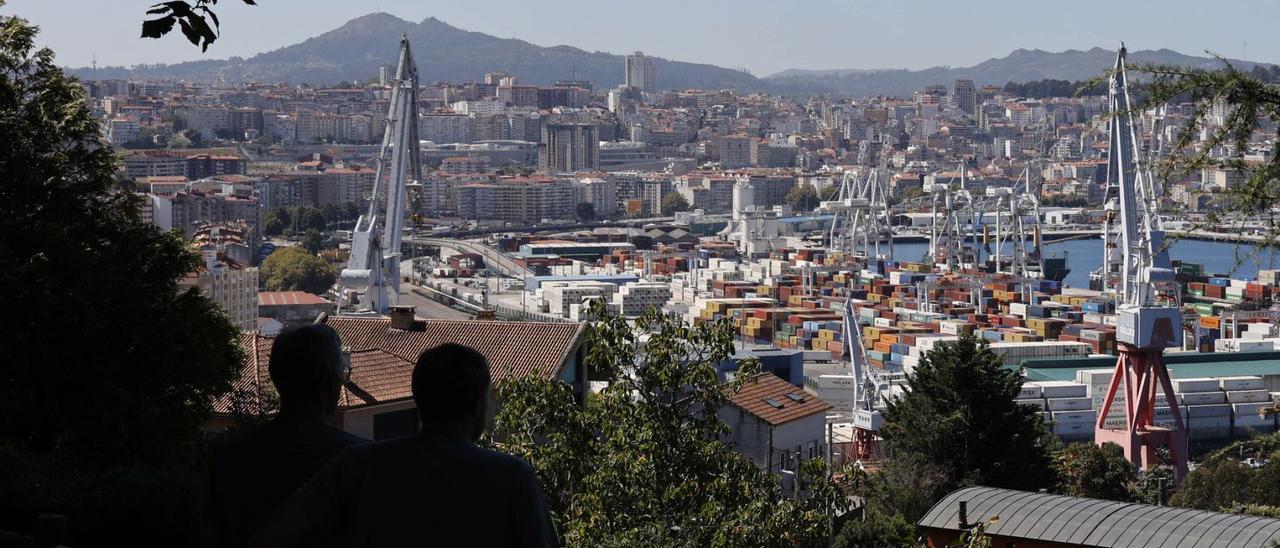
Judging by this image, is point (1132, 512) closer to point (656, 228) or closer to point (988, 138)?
point (656, 228)

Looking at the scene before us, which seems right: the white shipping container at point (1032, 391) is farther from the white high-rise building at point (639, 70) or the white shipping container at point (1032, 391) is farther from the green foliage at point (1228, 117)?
the white high-rise building at point (639, 70)

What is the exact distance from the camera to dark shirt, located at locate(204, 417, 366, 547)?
1.20m

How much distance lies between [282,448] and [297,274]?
114ft

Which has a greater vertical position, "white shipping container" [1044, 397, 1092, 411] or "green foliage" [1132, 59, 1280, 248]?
"green foliage" [1132, 59, 1280, 248]

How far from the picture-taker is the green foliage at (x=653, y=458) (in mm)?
3047

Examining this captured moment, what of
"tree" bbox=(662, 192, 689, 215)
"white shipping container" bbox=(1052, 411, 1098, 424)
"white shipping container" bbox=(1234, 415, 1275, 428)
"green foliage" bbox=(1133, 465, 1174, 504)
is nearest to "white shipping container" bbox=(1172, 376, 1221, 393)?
"white shipping container" bbox=(1234, 415, 1275, 428)

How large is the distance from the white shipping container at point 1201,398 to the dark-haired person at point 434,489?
17.9 meters

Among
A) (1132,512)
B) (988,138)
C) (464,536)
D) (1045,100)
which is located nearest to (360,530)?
(464,536)

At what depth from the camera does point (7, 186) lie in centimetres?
380

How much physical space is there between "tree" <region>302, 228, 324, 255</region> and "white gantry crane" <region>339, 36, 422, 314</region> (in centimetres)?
2431

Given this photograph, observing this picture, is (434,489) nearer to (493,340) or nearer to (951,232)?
(493,340)

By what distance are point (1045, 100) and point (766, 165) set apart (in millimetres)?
25064

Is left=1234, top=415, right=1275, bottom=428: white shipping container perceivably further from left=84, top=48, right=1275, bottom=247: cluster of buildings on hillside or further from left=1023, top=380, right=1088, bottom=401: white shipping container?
left=84, top=48, right=1275, bottom=247: cluster of buildings on hillside

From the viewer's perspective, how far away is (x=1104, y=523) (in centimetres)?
466
